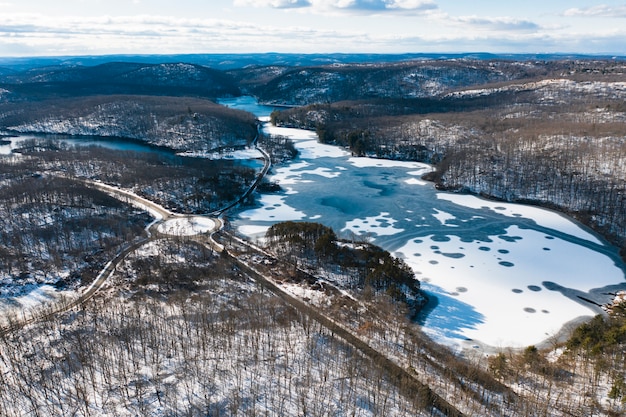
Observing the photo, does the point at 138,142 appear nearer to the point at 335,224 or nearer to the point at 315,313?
the point at 335,224

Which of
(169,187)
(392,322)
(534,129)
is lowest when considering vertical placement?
(392,322)

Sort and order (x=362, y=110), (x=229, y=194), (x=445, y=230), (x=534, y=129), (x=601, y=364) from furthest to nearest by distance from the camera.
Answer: (x=362, y=110) < (x=534, y=129) < (x=229, y=194) < (x=445, y=230) < (x=601, y=364)

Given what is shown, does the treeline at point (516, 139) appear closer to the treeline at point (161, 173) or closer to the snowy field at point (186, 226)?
the treeline at point (161, 173)

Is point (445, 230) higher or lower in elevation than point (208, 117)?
lower

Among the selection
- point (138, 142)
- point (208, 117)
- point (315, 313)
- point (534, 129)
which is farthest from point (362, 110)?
point (315, 313)

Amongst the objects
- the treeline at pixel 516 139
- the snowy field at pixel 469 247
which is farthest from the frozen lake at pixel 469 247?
the treeline at pixel 516 139

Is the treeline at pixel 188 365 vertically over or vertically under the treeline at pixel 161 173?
under
